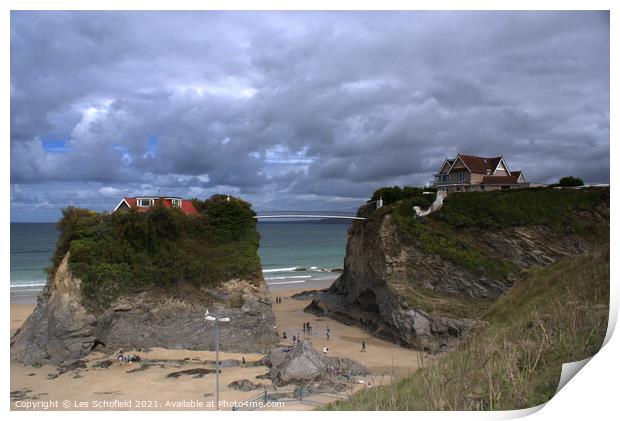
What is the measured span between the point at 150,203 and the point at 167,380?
10568 mm

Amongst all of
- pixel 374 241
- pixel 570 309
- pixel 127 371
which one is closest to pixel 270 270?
pixel 374 241

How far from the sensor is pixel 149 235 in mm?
24172

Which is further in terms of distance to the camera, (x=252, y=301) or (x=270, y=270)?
(x=270, y=270)

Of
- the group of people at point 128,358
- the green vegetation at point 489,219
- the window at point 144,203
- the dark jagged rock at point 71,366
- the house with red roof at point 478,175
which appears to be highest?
the house with red roof at point 478,175

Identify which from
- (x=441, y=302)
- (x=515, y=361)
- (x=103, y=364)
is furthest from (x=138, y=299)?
(x=515, y=361)

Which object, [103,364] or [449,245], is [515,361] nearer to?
[103,364]

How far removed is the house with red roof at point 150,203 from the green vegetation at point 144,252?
668 millimetres

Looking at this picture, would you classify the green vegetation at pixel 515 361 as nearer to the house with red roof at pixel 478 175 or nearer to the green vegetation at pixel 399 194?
the green vegetation at pixel 399 194

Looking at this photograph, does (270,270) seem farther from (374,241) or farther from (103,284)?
(103,284)

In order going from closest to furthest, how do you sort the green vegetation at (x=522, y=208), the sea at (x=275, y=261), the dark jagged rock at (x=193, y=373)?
the dark jagged rock at (x=193, y=373)
the green vegetation at (x=522, y=208)
the sea at (x=275, y=261)

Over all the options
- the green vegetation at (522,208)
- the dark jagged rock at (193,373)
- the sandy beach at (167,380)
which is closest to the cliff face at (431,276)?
the green vegetation at (522,208)

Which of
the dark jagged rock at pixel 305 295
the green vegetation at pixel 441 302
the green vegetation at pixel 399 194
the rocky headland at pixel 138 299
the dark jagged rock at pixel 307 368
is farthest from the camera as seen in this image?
the dark jagged rock at pixel 305 295

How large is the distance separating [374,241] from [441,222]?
15.1 ft

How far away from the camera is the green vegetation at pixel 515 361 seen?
802 centimetres
